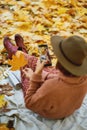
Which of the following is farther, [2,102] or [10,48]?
[10,48]

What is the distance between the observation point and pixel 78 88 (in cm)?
167

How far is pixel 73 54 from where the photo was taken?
5.08 ft

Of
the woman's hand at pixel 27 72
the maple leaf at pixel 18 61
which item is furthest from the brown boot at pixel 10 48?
the woman's hand at pixel 27 72

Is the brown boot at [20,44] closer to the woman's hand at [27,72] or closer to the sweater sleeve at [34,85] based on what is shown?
the woman's hand at [27,72]

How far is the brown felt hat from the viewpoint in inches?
60.7

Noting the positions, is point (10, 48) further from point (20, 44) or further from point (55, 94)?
point (55, 94)

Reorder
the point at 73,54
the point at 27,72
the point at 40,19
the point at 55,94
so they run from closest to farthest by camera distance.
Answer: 1. the point at 73,54
2. the point at 55,94
3. the point at 27,72
4. the point at 40,19

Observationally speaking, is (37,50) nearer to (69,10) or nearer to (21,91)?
(21,91)

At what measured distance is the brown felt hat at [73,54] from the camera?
154 centimetres

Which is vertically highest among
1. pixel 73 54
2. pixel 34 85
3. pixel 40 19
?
pixel 73 54

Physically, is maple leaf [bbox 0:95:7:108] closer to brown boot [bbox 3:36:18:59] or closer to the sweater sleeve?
the sweater sleeve

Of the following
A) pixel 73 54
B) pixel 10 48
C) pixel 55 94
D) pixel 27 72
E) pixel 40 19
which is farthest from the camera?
pixel 40 19

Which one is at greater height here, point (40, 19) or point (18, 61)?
point (18, 61)

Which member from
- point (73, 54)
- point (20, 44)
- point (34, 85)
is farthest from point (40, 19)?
point (73, 54)
